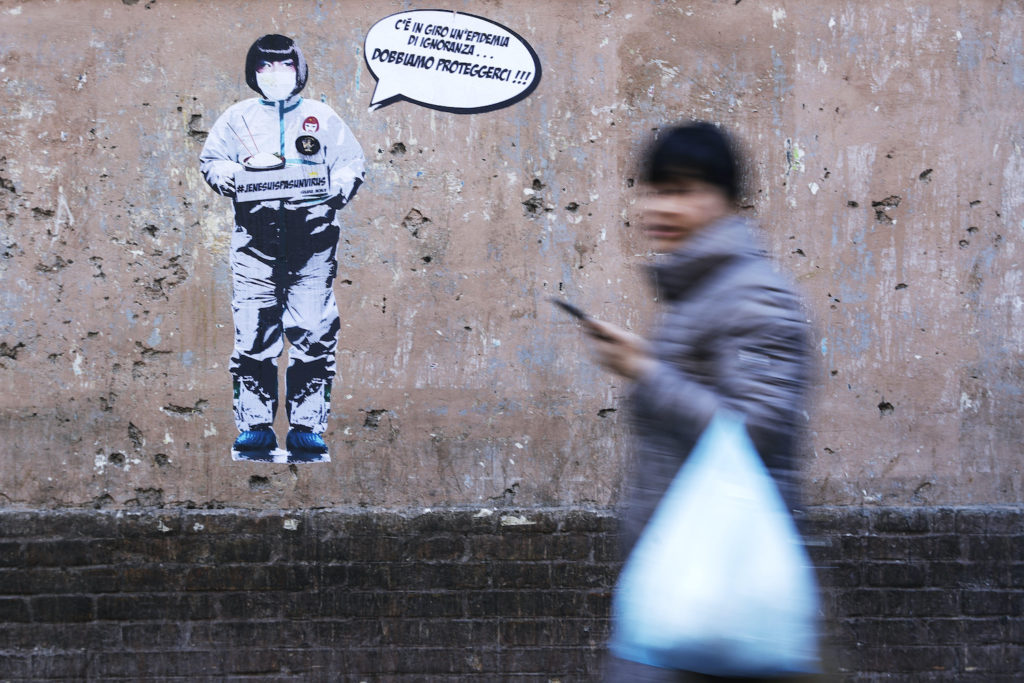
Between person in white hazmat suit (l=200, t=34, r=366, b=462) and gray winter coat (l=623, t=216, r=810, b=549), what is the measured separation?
307 cm

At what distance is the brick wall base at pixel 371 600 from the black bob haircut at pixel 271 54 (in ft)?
7.64

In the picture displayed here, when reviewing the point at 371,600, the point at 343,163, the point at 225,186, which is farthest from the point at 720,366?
the point at 225,186

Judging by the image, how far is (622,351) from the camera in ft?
7.95

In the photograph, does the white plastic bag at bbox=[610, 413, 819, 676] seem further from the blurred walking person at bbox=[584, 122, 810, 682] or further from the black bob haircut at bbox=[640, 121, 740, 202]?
the black bob haircut at bbox=[640, 121, 740, 202]

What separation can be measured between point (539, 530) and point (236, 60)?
2.97 meters

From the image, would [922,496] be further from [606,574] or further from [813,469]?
[606,574]

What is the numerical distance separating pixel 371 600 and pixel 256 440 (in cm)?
104

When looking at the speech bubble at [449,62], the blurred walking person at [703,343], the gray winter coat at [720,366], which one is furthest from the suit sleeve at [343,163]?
the gray winter coat at [720,366]

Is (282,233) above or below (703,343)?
above

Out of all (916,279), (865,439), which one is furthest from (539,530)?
(916,279)

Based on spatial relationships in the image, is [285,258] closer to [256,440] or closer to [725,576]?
[256,440]

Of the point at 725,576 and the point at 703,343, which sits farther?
the point at 703,343

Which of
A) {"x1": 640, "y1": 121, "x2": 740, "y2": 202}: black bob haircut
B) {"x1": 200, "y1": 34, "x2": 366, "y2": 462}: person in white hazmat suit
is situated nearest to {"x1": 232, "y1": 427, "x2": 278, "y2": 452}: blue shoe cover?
{"x1": 200, "y1": 34, "x2": 366, "y2": 462}: person in white hazmat suit

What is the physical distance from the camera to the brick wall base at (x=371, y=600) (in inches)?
194
